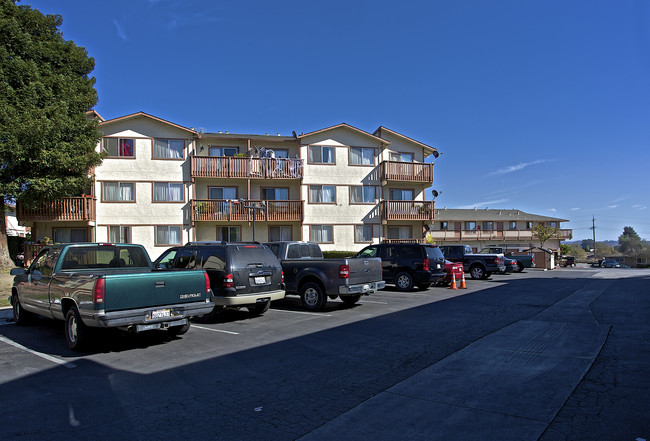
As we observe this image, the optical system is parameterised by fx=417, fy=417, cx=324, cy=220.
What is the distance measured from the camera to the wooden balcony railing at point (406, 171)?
96.5ft

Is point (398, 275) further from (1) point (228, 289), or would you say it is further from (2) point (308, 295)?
(1) point (228, 289)

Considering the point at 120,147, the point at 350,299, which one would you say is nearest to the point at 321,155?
the point at 120,147

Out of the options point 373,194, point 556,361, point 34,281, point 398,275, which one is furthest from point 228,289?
point 373,194

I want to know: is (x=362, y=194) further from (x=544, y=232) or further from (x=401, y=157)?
(x=544, y=232)

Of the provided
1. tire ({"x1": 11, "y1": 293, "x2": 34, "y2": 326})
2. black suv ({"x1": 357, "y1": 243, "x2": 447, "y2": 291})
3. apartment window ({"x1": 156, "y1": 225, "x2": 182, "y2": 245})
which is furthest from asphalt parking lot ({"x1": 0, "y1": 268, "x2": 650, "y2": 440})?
apartment window ({"x1": 156, "y1": 225, "x2": 182, "y2": 245})

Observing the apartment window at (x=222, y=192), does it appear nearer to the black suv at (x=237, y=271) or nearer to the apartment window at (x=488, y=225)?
the black suv at (x=237, y=271)

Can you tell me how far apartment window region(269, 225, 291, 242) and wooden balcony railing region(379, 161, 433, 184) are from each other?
772 cm

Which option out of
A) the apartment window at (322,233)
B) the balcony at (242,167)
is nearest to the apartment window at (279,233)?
the apartment window at (322,233)

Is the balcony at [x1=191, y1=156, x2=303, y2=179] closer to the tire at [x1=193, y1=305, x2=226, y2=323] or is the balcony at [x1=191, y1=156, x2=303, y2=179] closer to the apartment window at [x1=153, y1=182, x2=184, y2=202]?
the apartment window at [x1=153, y1=182, x2=184, y2=202]

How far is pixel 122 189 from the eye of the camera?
25.6 meters

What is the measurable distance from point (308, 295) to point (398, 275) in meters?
5.91

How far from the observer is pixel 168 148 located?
26.4 m

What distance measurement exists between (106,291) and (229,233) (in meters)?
21.3

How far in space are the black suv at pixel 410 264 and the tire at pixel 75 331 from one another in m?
11.0
